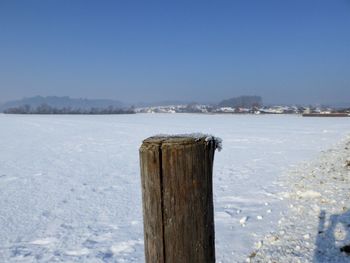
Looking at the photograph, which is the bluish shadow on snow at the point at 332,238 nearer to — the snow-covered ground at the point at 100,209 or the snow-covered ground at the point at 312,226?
the snow-covered ground at the point at 312,226

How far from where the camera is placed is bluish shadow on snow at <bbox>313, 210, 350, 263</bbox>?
4141 millimetres

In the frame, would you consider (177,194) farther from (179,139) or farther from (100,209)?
(100,209)

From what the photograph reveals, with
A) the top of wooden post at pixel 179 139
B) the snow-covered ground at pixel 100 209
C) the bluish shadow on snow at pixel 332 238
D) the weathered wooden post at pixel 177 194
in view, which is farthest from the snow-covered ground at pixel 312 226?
the top of wooden post at pixel 179 139

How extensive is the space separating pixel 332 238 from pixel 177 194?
4.05m

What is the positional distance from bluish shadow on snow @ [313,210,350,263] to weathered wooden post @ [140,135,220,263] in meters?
3.24

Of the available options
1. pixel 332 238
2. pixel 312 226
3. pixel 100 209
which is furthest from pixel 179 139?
pixel 100 209

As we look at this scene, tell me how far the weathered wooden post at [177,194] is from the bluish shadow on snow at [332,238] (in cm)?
324

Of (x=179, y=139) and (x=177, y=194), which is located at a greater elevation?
(x=179, y=139)

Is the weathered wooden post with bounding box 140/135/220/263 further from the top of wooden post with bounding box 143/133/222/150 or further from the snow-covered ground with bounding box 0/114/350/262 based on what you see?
the snow-covered ground with bounding box 0/114/350/262

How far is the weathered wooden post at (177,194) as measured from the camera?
1.44 m

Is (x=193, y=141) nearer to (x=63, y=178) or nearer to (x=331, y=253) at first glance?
(x=331, y=253)

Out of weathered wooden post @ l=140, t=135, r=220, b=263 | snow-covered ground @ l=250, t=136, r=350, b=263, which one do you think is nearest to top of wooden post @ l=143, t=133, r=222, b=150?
weathered wooden post @ l=140, t=135, r=220, b=263

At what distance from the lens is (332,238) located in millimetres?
4691

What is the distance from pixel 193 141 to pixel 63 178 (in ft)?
31.1
